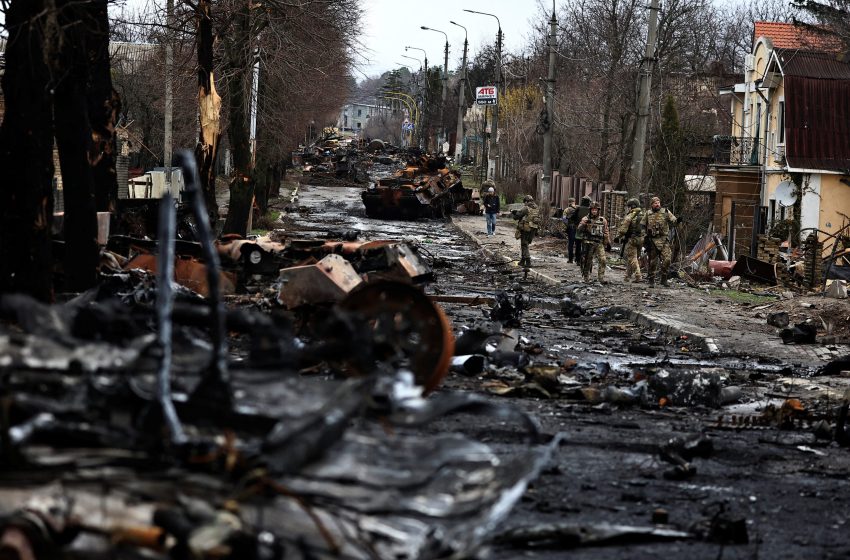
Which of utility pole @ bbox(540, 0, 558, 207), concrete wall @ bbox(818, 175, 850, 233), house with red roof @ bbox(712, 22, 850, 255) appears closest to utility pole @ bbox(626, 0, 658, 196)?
house with red roof @ bbox(712, 22, 850, 255)

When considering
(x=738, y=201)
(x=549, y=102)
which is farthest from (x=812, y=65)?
(x=549, y=102)

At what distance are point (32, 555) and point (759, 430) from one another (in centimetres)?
A: 791

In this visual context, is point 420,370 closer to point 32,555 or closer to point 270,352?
point 270,352

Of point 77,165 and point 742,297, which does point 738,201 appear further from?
point 77,165

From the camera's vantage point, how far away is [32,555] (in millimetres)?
3504

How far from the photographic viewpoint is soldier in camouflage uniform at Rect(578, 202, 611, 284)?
24438 millimetres

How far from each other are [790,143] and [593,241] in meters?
18.9

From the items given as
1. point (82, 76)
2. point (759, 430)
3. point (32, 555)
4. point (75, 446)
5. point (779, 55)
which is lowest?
point (759, 430)

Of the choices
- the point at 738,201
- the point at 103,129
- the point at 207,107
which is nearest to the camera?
the point at 103,129

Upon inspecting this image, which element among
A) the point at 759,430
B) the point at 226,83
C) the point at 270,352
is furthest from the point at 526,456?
the point at 226,83

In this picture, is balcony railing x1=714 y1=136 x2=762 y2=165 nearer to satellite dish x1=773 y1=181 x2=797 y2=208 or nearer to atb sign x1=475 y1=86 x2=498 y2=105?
satellite dish x1=773 y1=181 x2=797 y2=208

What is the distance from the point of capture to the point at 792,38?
153 ft

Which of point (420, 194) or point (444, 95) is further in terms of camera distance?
point (444, 95)

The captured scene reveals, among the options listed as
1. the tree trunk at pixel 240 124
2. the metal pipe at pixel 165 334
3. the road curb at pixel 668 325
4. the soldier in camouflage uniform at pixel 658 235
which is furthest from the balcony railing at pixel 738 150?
the metal pipe at pixel 165 334
